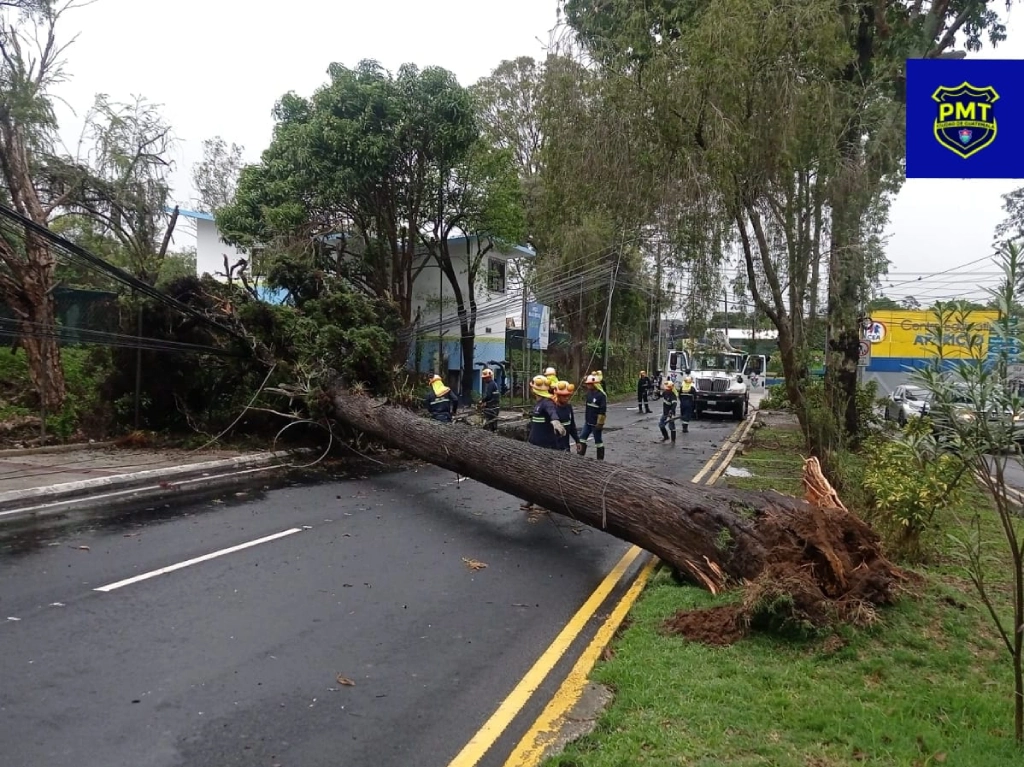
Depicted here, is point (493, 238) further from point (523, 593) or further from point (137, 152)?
point (523, 593)

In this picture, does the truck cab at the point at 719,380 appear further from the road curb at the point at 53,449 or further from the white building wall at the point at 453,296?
the road curb at the point at 53,449

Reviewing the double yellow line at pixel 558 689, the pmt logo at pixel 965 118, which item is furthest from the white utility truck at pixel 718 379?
the double yellow line at pixel 558 689

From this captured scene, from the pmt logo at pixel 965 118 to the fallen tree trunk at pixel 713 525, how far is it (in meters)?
3.19

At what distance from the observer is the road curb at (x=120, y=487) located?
9197 millimetres

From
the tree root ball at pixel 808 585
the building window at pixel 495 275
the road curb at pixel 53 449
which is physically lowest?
the road curb at pixel 53 449

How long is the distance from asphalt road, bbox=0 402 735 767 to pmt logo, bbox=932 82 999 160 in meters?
4.76

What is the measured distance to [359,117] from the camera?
67.1 feet

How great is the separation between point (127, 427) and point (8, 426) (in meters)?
1.96

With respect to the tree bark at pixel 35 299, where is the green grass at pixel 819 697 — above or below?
below

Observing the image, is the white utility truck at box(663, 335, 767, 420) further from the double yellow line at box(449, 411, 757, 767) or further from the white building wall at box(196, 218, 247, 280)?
the double yellow line at box(449, 411, 757, 767)

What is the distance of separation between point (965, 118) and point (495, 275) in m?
24.2

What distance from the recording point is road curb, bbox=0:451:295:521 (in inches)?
362

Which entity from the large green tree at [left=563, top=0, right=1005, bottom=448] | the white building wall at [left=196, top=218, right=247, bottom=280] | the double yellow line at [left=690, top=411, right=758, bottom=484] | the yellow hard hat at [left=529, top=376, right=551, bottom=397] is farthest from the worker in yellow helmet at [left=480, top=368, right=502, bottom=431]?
the white building wall at [left=196, top=218, right=247, bottom=280]

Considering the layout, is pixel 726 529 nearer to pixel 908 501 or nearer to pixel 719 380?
pixel 908 501
